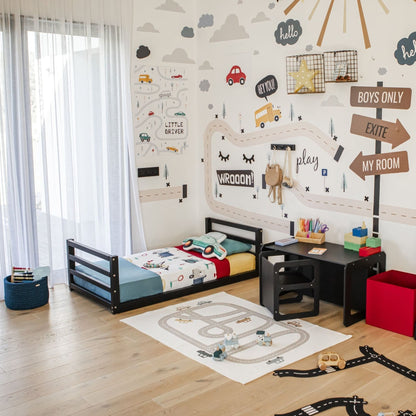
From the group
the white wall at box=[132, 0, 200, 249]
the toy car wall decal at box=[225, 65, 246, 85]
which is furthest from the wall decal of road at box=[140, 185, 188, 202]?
the toy car wall decal at box=[225, 65, 246, 85]

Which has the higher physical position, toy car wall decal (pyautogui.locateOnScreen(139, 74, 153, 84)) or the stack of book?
toy car wall decal (pyautogui.locateOnScreen(139, 74, 153, 84))

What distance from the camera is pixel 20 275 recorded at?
161 inches

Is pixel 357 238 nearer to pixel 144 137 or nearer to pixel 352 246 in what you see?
pixel 352 246

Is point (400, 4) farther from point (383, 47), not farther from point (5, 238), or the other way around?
point (5, 238)

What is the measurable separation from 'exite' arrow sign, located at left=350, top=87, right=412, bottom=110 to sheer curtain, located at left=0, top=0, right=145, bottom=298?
1877 mm

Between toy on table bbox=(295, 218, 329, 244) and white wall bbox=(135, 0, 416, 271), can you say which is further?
toy on table bbox=(295, 218, 329, 244)

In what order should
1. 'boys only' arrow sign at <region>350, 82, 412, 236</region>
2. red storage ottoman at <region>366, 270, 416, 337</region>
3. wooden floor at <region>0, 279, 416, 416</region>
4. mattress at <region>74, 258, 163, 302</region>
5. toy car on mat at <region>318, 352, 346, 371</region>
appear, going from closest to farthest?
wooden floor at <region>0, 279, 416, 416</region> < toy car on mat at <region>318, 352, 346, 371</region> < red storage ottoman at <region>366, 270, 416, 337</region> < 'boys only' arrow sign at <region>350, 82, 412, 236</region> < mattress at <region>74, 258, 163, 302</region>

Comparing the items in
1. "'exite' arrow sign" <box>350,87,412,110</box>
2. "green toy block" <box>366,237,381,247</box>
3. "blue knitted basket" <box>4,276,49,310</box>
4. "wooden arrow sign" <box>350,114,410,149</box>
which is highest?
"'exite' arrow sign" <box>350,87,412,110</box>

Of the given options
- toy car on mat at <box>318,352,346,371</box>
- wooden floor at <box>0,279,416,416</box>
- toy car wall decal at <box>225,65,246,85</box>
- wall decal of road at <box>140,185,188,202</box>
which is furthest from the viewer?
wall decal of road at <box>140,185,188,202</box>

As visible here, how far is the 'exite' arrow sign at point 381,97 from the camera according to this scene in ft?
12.2

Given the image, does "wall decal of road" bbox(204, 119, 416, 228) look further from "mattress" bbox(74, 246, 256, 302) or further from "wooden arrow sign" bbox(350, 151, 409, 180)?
"mattress" bbox(74, 246, 256, 302)

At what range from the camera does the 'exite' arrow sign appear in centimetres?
371

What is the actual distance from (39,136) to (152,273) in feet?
4.51

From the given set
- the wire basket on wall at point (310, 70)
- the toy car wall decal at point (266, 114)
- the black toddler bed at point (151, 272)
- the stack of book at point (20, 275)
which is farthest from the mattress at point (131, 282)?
the wire basket on wall at point (310, 70)
